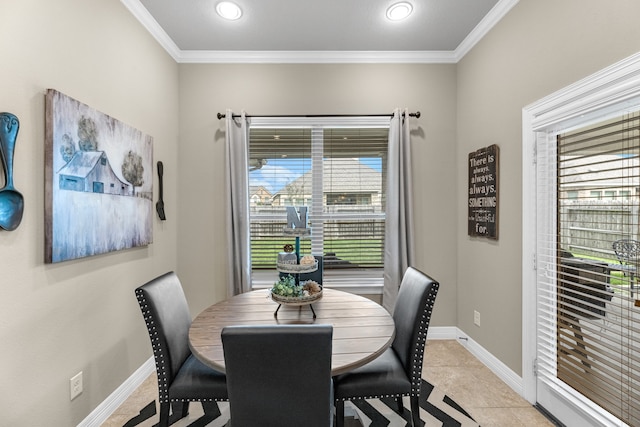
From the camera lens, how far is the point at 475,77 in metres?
2.79

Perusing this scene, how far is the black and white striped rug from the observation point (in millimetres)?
1912

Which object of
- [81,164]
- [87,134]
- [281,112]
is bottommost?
[81,164]

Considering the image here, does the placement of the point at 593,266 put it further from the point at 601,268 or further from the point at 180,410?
the point at 180,410

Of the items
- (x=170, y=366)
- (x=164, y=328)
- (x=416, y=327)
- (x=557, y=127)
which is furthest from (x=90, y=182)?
(x=557, y=127)

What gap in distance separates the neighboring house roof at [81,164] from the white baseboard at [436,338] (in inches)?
57.0

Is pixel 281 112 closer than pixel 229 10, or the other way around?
pixel 229 10

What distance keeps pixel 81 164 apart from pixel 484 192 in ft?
9.53

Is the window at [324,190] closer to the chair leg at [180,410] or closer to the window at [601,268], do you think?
the chair leg at [180,410]

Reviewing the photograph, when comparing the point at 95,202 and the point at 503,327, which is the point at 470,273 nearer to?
the point at 503,327

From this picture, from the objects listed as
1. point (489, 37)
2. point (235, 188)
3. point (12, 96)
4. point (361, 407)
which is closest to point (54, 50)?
point (12, 96)

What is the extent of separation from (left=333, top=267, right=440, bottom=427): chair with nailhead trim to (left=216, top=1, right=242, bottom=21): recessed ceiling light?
239 centimetres

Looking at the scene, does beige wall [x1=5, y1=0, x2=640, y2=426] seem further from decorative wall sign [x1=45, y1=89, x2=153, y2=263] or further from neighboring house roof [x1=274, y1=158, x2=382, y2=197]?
neighboring house roof [x1=274, y1=158, x2=382, y2=197]

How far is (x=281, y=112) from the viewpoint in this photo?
3105 millimetres

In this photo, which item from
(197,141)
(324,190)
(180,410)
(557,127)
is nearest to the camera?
(557,127)
